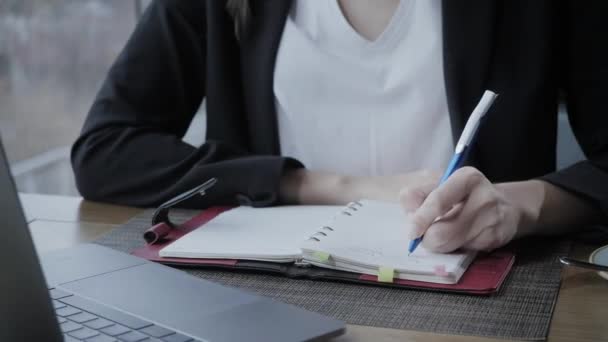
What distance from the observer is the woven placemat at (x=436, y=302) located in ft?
2.42

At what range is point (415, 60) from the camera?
1.30 m

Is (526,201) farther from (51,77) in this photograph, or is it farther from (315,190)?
(51,77)

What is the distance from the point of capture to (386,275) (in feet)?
2.73

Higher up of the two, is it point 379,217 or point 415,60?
point 415,60

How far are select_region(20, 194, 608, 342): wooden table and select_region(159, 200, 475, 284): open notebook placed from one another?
0.11 metres

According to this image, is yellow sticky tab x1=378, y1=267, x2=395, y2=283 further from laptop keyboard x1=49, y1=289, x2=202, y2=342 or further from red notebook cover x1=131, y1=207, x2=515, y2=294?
laptop keyboard x1=49, y1=289, x2=202, y2=342

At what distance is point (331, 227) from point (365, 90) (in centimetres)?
42

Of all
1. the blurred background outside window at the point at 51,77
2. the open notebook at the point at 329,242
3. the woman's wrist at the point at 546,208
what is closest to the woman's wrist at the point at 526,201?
the woman's wrist at the point at 546,208

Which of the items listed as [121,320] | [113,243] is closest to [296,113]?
[113,243]

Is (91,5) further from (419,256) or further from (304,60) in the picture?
(419,256)

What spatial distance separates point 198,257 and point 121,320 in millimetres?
229

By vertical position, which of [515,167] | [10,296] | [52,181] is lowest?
[52,181]

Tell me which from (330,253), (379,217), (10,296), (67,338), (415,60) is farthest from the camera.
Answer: (415,60)

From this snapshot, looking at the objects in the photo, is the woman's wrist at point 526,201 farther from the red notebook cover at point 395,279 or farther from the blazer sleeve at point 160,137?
the blazer sleeve at point 160,137
